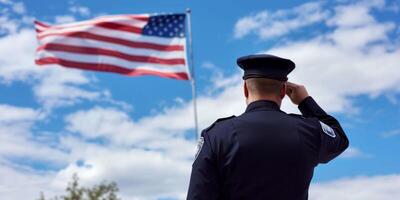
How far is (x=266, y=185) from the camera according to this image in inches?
109

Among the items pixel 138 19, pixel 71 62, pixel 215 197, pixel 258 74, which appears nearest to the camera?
pixel 215 197

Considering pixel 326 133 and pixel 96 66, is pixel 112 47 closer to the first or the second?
pixel 96 66

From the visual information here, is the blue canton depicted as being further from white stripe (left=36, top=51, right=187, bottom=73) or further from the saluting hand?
the saluting hand

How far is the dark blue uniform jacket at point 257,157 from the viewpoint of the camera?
2.76 metres

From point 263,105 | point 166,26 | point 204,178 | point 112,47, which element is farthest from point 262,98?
point 166,26

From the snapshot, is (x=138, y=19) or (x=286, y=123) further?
(x=138, y=19)

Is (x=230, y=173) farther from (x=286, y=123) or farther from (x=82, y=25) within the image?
(x=82, y=25)

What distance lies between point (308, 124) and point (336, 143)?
19cm

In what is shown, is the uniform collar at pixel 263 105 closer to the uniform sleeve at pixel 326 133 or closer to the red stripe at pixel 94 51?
the uniform sleeve at pixel 326 133

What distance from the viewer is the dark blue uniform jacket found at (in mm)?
2764

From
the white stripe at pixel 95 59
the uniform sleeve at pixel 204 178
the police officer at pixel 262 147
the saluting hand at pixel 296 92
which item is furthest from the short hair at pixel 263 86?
the white stripe at pixel 95 59

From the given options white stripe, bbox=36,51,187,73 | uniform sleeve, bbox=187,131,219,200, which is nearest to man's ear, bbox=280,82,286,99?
uniform sleeve, bbox=187,131,219,200

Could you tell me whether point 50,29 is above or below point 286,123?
above

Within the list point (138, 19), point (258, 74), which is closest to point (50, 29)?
point (138, 19)
